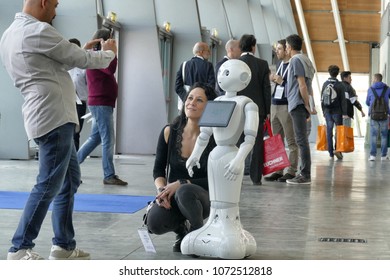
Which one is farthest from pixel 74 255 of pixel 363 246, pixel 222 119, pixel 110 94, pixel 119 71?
pixel 119 71

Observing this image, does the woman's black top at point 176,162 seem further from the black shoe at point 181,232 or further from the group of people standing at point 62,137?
the black shoe at point 181,232

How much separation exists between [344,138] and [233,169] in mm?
12218

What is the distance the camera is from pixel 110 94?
926cm

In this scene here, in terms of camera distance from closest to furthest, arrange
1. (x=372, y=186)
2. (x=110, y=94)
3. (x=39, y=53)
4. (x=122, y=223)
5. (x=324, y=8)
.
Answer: (x=39, y=53), (x=122, y=223), (x=110, y=94), (x=372, y=186), (x=324, y=8)

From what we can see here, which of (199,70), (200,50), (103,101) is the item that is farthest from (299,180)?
(103,101)

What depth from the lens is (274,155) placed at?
407 inches

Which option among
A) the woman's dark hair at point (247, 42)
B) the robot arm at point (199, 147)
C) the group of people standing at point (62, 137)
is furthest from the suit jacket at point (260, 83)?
the robot arm at point (199, 147)

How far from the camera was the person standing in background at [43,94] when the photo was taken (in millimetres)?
4707

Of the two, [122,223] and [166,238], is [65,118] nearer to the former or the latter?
[166,238]

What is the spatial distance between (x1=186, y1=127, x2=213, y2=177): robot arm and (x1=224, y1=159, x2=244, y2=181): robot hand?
22 centimetres

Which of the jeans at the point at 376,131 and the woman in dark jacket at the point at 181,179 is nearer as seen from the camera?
the woman in dark jacket at the point at 181,179

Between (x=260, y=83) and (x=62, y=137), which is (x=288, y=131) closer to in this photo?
(x=260, y=83)

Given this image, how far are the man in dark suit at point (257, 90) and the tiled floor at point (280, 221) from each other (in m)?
0.25
